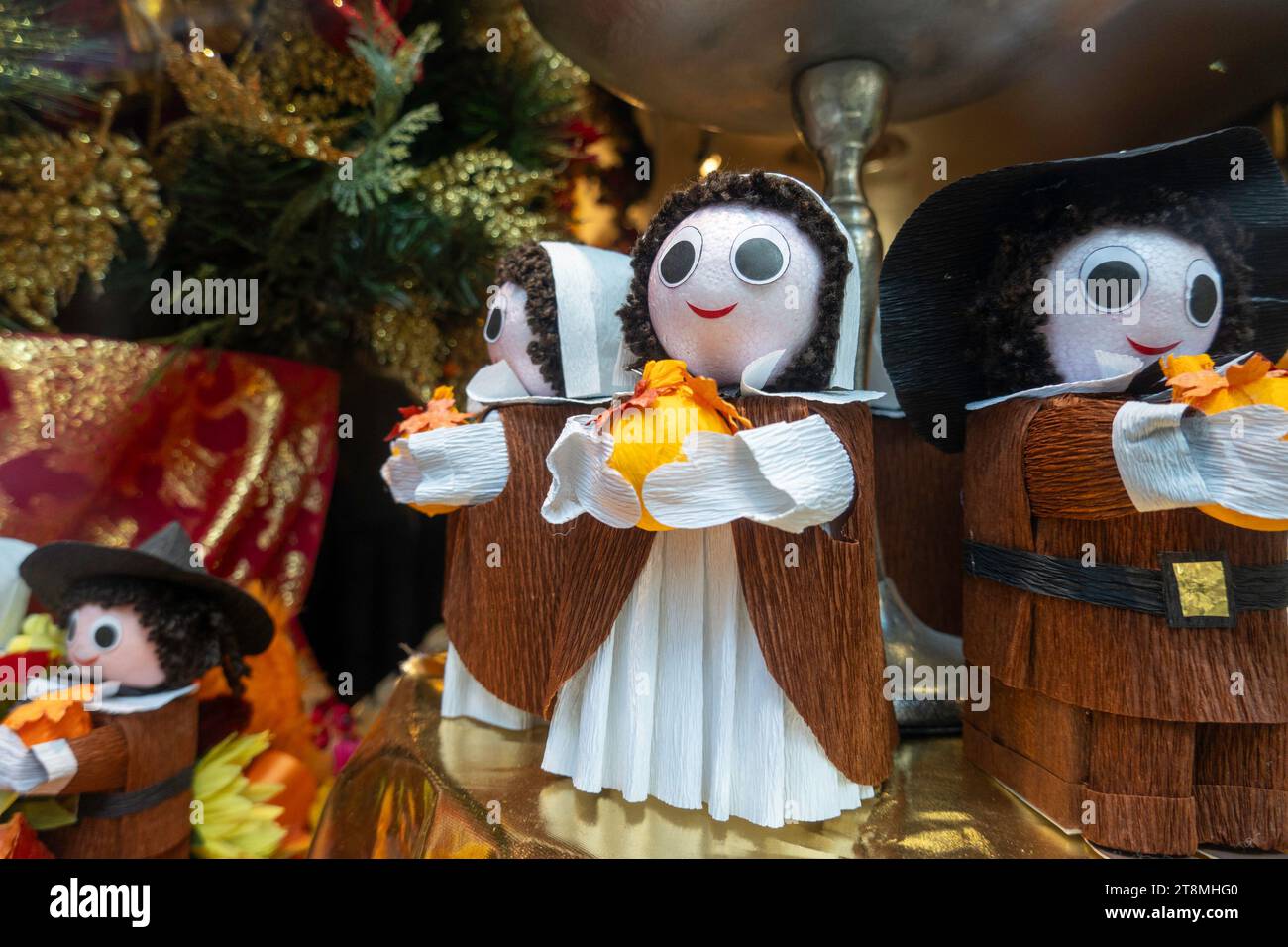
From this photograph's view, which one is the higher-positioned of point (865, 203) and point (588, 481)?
point (865, 203)

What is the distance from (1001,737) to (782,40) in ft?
2.59

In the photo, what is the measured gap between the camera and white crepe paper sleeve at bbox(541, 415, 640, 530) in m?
0.60

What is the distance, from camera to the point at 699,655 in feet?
2.29

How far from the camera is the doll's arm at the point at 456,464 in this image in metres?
0.80

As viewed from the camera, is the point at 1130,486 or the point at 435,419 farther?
the point at 435,419

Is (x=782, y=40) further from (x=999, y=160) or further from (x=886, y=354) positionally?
(x=999, y=160)

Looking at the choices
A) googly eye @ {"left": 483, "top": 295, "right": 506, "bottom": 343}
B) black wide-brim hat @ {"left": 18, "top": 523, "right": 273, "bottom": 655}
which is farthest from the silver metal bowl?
black wide-brim hat @ {"left": 18, "top": 523, "right": 273, "bottom": 655}

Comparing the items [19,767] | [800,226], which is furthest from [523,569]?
[19,767]

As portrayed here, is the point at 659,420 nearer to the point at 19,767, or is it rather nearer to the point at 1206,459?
the point at 1206,459

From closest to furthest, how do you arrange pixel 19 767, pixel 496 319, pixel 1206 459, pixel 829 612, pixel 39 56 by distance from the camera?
pixel 1206 459
pixel 829 612
pixel 19 767
pixel 496 319
pixel 39 56

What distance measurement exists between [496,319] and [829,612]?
52 centimetres

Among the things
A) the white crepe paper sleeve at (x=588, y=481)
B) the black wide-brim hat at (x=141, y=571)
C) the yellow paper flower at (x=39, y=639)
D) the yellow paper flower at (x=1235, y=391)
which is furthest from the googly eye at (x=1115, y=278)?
the yellow paper flower at (x=39, y=639)

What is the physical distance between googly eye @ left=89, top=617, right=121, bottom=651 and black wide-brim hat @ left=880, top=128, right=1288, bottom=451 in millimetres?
960

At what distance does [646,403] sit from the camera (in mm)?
605
